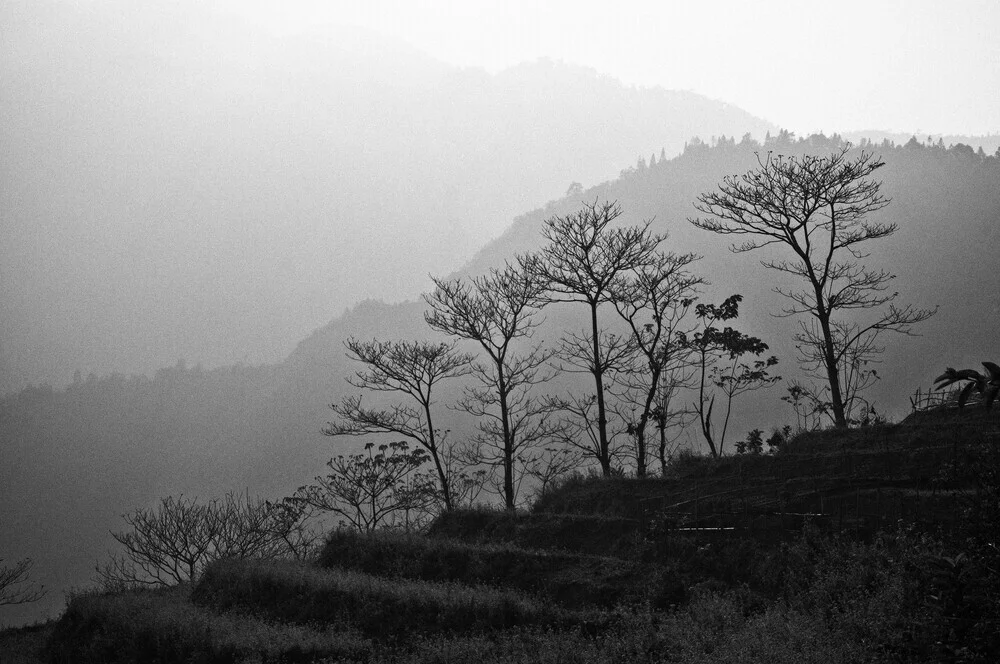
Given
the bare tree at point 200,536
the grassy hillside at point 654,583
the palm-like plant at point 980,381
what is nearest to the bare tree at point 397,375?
the grassy hillside at point 654,583

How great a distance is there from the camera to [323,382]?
154 metres

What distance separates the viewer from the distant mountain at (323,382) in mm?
101125

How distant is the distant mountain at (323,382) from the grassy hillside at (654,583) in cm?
7778

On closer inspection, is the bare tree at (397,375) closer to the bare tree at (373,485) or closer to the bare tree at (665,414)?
the bare tree at (373,485)

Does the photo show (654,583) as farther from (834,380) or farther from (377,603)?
(834,380)

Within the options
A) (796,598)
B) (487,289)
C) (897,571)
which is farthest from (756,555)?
(487,289)

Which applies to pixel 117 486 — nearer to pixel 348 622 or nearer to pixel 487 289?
pixel 487 289

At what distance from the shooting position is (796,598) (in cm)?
953

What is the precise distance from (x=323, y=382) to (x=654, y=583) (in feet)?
487

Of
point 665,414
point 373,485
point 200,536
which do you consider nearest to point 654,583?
point 665,414

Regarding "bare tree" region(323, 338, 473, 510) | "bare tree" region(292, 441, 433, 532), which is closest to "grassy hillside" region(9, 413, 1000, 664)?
"bare tree" region(323, 338, 473, 510)

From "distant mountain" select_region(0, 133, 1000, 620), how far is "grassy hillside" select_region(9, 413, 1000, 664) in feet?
255

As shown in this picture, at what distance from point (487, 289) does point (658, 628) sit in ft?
61.6

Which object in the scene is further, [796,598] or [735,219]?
[735,219]
